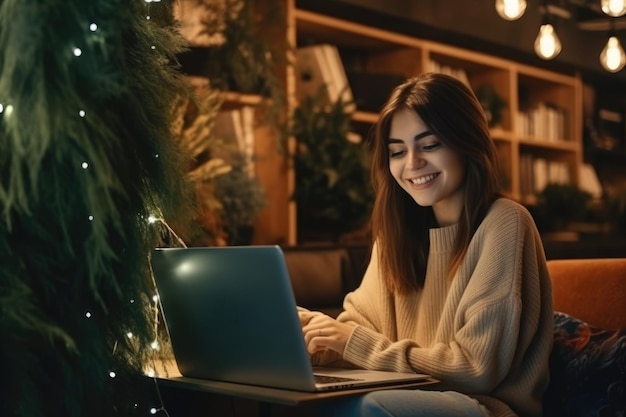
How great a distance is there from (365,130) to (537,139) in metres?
1.50

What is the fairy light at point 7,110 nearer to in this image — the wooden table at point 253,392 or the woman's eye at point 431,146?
the wooden table at point 253,392

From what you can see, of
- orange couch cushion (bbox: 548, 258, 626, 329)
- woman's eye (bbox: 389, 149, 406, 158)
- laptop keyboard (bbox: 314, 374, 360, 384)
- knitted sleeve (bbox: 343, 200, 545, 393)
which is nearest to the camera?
laptop keyboard (bbox: 314, 374, 360, 384)

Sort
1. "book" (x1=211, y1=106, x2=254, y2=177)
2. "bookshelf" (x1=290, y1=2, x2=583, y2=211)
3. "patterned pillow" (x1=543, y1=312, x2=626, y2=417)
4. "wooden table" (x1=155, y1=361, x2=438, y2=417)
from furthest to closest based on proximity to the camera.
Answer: "bookshelf" (x1=290, y1=2, x2=583, y2=211)
"book" (x1=211, y1=106, x2=254, y2=177)
"patterned pillow" (x1=543, y1=312, x2=626, y2=417)
"wooden table" (x1=155, y1=361, x2=438, y2=417)

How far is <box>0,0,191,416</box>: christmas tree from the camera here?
141 cm

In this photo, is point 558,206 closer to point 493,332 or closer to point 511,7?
point 511,7

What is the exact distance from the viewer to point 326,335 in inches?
74.7

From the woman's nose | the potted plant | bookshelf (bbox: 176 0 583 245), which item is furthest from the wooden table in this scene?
the potted plant

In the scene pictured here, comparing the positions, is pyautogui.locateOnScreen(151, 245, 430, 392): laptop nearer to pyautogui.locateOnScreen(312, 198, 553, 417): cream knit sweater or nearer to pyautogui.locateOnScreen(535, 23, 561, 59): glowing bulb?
pyautogui.locateOnScreen(312, 198, 553, 417): cream knit sweater

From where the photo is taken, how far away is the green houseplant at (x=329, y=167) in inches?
151

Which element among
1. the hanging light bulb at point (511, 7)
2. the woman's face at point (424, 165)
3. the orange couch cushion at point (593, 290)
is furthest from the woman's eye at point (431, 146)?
the hanging light bulb at point (511, 7)

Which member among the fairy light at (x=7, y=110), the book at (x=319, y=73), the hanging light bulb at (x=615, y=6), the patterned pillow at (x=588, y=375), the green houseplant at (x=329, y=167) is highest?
the hanging light bulb at (x=615, y=6)

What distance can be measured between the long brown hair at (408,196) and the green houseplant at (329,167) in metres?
1.56

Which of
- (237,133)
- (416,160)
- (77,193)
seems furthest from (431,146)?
(237,133)

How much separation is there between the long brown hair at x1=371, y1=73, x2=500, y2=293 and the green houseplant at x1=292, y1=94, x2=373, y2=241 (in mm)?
1560
